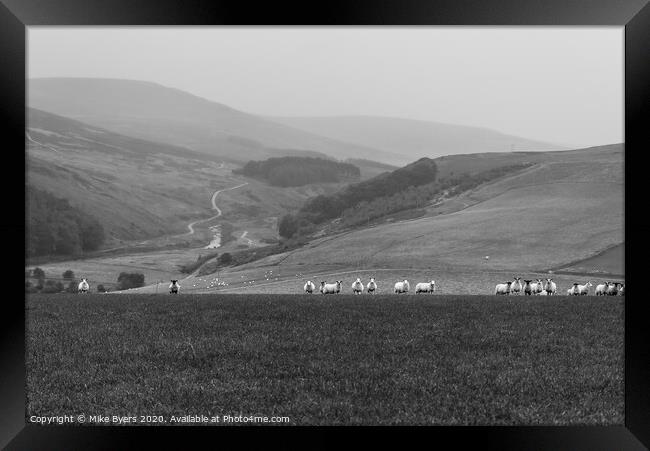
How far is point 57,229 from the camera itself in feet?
326

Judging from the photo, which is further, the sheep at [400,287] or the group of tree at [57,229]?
the group of tree at [57,229]

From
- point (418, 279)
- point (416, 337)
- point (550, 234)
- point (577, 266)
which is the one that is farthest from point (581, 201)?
point (416, 337)

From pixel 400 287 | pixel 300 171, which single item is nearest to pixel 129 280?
pixel 400 287

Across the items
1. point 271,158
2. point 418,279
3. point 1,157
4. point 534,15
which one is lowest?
point 418,279

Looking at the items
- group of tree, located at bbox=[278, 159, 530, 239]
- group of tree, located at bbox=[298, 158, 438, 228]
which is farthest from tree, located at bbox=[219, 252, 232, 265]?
group of tree, located at bbox=[298, 158, 438, 228]

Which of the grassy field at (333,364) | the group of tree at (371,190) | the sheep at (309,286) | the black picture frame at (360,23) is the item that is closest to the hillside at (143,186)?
the group of tree at (371,190)

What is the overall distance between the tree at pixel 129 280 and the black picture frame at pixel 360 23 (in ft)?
233

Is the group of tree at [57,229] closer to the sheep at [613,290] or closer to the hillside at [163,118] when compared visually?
the hillside at [163,118]

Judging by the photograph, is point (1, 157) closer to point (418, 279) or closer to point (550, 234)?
point (418, 279)

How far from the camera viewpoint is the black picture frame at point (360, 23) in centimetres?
847

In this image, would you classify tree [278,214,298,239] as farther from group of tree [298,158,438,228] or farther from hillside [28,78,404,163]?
hillside [28,78,404,163]

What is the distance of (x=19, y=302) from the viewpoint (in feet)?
28.3

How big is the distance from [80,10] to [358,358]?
25.1ft

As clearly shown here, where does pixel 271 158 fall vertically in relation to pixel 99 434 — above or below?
above
